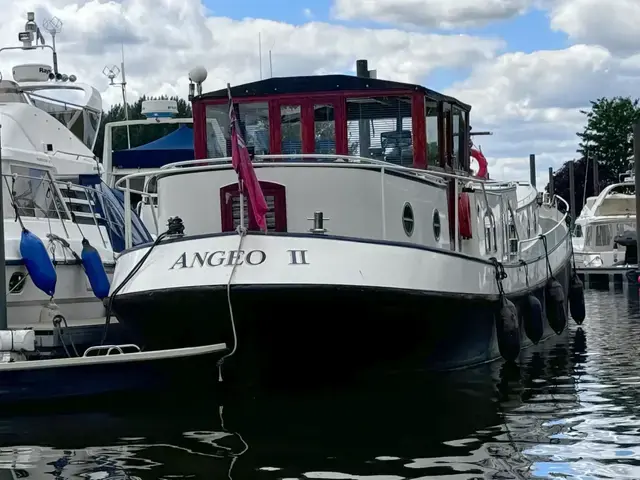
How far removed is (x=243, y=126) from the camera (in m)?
14.1

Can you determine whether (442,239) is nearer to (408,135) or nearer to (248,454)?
(408,135)

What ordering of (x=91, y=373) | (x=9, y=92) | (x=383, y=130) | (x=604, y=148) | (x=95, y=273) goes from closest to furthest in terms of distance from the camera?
(x=91, y=373), (x=383, y=130), (x=95, y=273), (x=9, y=92), (x=604, y=148)

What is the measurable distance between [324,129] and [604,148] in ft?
177

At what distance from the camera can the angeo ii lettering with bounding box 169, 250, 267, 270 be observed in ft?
37.3

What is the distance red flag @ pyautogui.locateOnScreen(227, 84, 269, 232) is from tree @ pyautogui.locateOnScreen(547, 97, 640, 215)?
54.1 metres

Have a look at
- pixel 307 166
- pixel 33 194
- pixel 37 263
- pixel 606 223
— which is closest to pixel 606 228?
pixel 606 223

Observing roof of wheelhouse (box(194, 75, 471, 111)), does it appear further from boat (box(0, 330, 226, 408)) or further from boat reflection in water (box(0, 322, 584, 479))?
boat (box(0, 330, 226, 408))

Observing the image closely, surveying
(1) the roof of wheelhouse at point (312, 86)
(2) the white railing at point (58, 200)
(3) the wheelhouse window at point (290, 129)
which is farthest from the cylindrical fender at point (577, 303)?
(3) the wheelhouse window at point (290, 129)

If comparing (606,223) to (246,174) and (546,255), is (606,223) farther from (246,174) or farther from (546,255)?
Result: (246,174)

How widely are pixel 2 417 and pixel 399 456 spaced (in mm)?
4458

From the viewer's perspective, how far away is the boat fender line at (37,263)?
15961 mm

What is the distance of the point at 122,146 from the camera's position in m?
67.1

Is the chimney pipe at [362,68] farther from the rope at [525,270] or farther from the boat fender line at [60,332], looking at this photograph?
the boat fender line at [60,332]

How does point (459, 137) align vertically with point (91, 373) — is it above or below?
above
